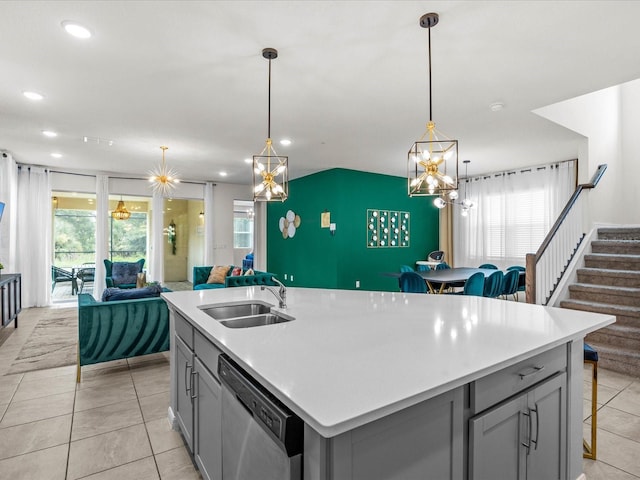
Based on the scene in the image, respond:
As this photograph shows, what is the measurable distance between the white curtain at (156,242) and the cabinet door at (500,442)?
25.8 ft

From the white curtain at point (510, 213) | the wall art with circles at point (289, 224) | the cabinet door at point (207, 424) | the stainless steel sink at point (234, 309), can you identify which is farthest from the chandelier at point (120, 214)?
the white curtain at point (510, 213)

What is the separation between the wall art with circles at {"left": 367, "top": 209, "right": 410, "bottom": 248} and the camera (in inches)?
299

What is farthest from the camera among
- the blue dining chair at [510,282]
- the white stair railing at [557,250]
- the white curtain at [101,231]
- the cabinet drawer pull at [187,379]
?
the white curtain at [101,231]

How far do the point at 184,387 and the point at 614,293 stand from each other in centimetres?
447

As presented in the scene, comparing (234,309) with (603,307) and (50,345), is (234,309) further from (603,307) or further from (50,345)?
(603,307)

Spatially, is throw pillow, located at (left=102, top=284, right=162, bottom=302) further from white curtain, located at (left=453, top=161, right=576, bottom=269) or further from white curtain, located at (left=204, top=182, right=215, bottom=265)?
white curtain, located at (left=453, top=161, right=576, bottom=269)

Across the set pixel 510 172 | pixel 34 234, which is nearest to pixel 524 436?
pixel 510 172

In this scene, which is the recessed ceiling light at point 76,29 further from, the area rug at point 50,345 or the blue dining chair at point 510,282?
the blue dining chair at point 510,282

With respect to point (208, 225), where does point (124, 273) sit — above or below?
below

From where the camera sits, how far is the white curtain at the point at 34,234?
6738 millimetres

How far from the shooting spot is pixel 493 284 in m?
5.18

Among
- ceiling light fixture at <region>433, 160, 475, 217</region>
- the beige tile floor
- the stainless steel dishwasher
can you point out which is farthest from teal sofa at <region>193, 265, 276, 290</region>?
the stainless steel dishwasher

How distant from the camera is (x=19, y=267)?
6641 millimetres

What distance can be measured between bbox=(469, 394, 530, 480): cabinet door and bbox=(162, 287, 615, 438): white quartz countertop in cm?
21
